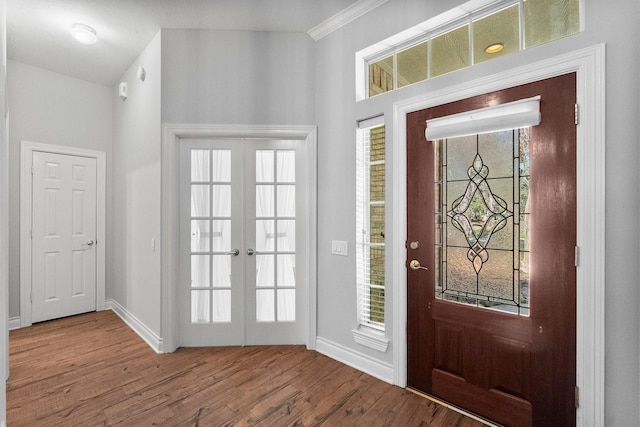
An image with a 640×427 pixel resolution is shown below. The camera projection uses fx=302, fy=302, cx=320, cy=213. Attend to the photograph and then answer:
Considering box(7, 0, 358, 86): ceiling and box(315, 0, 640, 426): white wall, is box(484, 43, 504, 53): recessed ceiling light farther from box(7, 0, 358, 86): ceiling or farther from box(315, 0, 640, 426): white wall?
box(7, 0, 358, 86): ceiling

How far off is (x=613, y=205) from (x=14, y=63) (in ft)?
17.4

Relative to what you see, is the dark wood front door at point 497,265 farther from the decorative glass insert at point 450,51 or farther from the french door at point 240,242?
the french door at point 240,242

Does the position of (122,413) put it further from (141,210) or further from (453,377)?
(453,377)

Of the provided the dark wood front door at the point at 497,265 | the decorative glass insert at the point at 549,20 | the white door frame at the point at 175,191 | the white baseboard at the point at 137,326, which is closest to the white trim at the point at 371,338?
the dark wood front door at the point at 497,265

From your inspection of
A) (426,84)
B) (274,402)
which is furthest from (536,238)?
(274,402)

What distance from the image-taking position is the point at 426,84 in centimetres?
206

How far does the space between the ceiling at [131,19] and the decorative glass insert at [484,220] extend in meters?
1.52

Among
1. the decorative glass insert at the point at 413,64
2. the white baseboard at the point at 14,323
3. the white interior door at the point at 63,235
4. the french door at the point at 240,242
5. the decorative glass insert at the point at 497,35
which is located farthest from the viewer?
the white interior door at the point at 63,235

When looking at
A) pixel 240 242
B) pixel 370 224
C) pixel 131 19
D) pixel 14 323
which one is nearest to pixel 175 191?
pixel 240 242

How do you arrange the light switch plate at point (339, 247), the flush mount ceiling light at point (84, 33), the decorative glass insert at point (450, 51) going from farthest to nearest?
the flush mount ceiling light at point (84, 33), the light switch plate at point (339, 247), the decorative glass insert at point (450, 51)

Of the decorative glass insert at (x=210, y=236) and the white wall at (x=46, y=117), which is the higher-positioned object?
the white wall at (x=46, y=117)

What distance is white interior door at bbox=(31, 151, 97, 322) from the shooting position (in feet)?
11.3

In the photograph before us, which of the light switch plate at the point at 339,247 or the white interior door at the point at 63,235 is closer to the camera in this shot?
the light switch plate at the point at 339,247

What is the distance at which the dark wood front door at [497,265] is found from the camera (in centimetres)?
158
